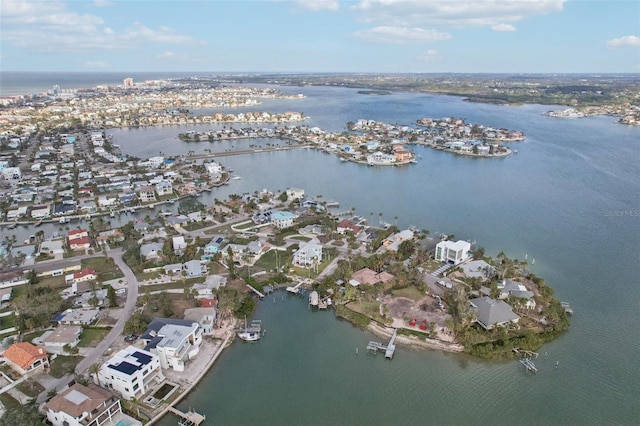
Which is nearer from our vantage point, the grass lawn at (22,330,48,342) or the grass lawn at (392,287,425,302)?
the grass lawn at (22,330,48,342)

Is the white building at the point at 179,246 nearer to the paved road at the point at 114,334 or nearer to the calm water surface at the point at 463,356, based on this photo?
the paved road at the point at 114,334

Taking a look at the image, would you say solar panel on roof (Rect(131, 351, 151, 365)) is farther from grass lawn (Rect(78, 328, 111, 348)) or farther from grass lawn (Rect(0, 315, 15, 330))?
grass lawn (Rect(0, 315, 15, 330))

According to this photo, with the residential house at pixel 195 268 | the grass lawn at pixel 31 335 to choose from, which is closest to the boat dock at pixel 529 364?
the residential house at pixel 195 268

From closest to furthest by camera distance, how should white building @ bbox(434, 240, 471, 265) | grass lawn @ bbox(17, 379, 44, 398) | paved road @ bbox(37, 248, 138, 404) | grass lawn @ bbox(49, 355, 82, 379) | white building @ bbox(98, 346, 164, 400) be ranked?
white building @ bbox(98, 346, 164, 400) → grass lawn @ bbox(17, 379, 44, 398) → paved road @ bbox(37, 248, 138, 404) → grass lawn @ bbox(49, 355, 82, 379) → white building @ bbox(434, 240, 471, 265)

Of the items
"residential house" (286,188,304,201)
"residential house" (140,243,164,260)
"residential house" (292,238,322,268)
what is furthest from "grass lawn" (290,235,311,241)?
"residential house" (140,243,164,260)

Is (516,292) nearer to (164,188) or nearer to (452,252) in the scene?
(452,252)

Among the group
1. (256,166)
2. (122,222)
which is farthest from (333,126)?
(122,222)

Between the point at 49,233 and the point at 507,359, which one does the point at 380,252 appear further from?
the point at 49,233
